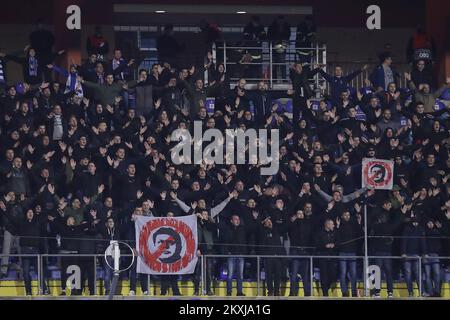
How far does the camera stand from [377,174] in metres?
33.1

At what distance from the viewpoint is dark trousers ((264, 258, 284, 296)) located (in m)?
31.4

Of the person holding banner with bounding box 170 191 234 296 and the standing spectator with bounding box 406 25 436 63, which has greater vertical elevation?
the standing spectator with bounding box 406 25 436 63

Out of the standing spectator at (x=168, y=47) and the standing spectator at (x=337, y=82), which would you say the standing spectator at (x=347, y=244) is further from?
the standing spectator at (x=168, y=47)

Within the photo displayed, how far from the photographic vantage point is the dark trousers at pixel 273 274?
31406 millimetres

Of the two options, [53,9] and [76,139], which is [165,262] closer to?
[76,139]

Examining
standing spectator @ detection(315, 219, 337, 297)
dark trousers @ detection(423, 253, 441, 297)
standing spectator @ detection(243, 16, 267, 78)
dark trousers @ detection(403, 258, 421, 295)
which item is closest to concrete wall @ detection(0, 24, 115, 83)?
standing spectator @ detection(243, 16, 267, 78)

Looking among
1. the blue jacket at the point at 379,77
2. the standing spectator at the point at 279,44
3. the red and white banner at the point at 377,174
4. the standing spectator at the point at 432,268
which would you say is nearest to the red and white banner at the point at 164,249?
the red and white banner at the point at 377,174

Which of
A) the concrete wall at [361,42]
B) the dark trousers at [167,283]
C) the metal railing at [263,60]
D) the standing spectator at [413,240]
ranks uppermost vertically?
the concrete wall at [361,42]

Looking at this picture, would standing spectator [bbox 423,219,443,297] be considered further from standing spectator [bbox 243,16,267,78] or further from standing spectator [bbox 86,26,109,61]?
standing spectator [bbox 86,26,109,61]

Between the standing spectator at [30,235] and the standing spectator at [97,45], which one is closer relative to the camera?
the standing spectator at [30,235]

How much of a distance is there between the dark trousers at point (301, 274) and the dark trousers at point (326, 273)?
0.26m

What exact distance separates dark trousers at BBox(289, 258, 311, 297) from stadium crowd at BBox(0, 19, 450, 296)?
1.0 inches

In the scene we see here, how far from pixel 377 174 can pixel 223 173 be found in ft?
9.94
